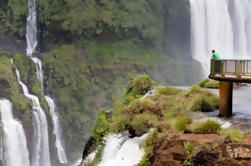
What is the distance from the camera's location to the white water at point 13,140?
3122 centimetres

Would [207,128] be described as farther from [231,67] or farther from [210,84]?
[210,84]

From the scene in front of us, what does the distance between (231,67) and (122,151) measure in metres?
4.48

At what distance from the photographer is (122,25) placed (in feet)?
170

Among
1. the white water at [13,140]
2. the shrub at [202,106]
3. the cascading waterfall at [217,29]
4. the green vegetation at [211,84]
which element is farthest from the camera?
the cascading waterfall at [217,29]

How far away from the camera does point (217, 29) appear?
6231 centimetres

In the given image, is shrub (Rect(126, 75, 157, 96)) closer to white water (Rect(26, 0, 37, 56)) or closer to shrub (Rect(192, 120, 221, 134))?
shrub (Rect(192, 120, 221, 134))

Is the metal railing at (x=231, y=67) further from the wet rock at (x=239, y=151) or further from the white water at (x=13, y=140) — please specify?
the white water at (x=13, y=140)

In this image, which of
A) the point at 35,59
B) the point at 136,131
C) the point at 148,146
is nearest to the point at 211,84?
the point at 136,131

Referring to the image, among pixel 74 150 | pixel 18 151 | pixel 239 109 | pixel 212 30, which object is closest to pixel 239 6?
pixel 212 30

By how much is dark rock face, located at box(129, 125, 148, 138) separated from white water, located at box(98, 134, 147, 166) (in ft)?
0.69

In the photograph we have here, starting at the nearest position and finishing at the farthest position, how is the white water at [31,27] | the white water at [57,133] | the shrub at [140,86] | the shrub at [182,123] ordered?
the shrub at [182,123] → the shrub at [140,86] → the white water at [57,133] → the white water at [31,27]

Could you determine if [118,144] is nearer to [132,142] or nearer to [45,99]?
[132,142]

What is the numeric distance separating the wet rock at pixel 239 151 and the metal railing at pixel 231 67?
12.0 feet

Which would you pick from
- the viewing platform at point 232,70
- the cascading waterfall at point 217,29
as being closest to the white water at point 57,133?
the viewing platform at point 232,70
